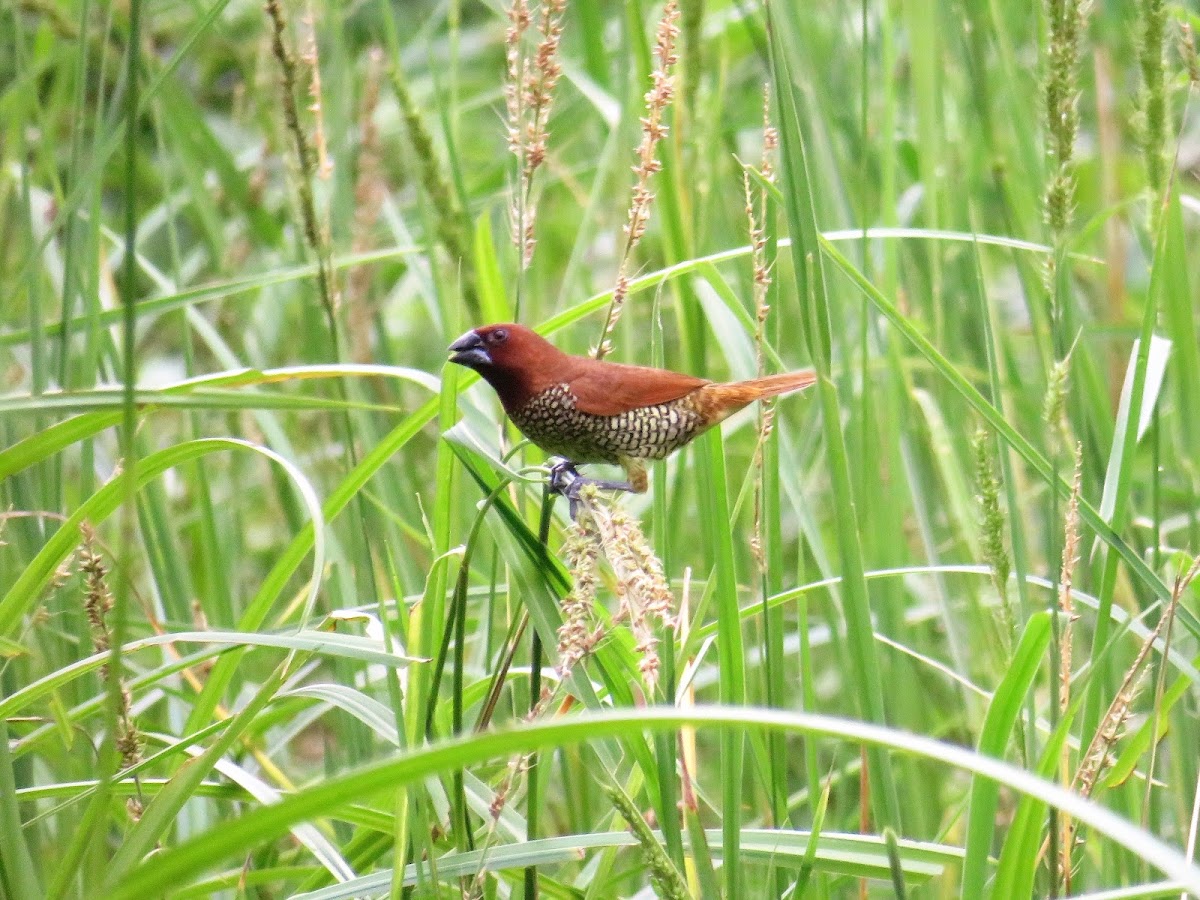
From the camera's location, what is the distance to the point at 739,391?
222 cm

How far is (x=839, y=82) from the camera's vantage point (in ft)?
9.93

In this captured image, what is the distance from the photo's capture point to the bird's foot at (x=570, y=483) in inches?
69.1

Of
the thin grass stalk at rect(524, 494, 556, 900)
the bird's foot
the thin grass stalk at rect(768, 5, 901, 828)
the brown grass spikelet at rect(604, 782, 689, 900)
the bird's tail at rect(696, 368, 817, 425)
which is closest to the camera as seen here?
the brown grass spikelet at rect(604, 782, 689, 900)

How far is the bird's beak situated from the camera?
6.59ft

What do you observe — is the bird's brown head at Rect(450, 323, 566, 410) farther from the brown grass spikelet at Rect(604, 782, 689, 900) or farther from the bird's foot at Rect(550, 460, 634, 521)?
the brown grass spikelet at Rect(604, 782, 689, 900)

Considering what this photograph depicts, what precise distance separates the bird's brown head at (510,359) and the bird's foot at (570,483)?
14 centimetres

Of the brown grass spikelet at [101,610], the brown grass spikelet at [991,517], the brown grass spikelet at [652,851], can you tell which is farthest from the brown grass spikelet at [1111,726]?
the brown grass spikelet at [101,610]

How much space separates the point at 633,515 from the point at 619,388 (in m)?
0.52

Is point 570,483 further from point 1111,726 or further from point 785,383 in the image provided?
point 1111,726

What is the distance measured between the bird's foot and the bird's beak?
8.3 inches

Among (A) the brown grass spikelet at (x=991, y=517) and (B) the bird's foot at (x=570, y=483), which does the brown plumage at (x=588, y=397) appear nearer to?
(B) the bird's foot at (x=570, y=483)

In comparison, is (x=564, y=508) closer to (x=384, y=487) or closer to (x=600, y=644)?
(x=384, y=487)

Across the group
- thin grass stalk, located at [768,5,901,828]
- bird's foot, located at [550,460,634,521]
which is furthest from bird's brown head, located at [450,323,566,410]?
thin grass stalk, located at [768,5,901,828]

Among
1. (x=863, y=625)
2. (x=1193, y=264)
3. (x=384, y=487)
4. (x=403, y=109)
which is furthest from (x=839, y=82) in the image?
(x=863, y=625)
